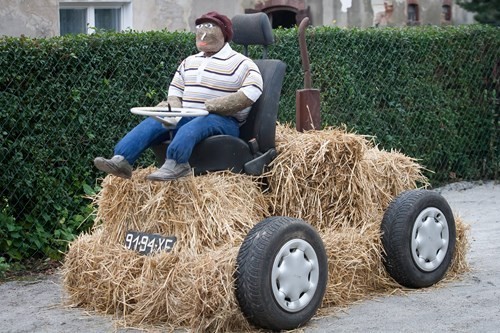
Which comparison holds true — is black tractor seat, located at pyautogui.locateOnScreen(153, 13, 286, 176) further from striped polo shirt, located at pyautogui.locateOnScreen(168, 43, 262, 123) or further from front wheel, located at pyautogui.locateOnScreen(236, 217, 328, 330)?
front wheel, located at pyautogui.locateOnScreen(236, 217, 328, 330)

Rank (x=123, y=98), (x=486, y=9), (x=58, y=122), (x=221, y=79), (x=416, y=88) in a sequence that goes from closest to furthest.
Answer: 1. (x=221, y=79)
2. (x=58, y=122)
3. (x=123, y=98)
4. (x=416, y=88)
5. (x=486, y=9)

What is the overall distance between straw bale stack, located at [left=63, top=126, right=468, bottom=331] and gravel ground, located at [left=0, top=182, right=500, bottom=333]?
0.55ft

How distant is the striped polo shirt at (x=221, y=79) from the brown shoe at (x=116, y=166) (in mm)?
636

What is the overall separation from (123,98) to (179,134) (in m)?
2.79

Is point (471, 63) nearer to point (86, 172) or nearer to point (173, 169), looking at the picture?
point (86, 172)

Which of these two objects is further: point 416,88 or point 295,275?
point 416,88

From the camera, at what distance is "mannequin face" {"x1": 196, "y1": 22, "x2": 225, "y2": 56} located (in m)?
7.10

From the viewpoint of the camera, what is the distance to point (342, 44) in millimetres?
11375

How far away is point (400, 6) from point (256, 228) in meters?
13.7

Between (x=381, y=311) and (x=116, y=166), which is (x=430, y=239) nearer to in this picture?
(x=381, y=311)

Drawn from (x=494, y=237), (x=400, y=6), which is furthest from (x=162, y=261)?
(x=400, y=6)

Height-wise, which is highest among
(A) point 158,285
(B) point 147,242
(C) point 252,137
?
(C) point 252,137

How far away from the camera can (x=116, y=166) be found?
21.9ft

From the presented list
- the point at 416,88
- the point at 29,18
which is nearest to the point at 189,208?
the point at 416,88
